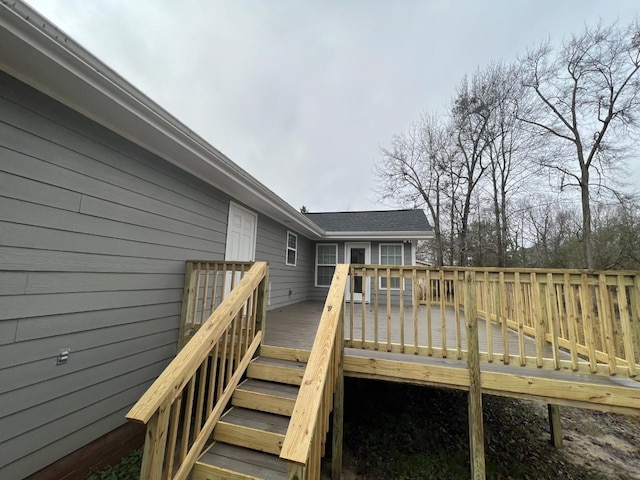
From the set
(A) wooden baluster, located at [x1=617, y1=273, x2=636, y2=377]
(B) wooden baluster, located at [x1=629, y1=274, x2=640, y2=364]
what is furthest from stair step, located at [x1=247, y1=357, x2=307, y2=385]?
(B) wooden baluster, located at [x1=629, y1=274, x2=640, y2=364]

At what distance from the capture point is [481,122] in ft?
40.1

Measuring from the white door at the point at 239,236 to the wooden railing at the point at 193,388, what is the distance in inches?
73.0

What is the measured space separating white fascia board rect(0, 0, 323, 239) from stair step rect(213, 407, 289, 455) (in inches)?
116

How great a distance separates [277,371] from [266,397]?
293 millimetres

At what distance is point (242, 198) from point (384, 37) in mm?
6585

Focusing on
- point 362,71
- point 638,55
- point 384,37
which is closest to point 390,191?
point 362,71

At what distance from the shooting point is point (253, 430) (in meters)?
2.23

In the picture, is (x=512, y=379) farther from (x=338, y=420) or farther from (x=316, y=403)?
(x=316, y=403)

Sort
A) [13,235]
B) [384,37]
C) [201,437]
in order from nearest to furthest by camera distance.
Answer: [13,235]
[201,437]
[384,37]

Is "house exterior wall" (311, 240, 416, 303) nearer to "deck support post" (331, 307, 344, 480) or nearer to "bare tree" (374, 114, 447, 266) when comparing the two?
"bare tree" (374, 114, 447, 266)

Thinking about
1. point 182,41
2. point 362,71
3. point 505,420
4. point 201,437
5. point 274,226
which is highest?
point 362,71

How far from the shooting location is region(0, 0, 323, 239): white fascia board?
5.74 feet

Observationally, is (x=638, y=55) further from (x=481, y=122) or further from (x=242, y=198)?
(x=242, y=198)

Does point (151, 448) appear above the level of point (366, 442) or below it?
above
